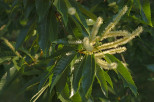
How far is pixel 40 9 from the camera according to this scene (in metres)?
1.49

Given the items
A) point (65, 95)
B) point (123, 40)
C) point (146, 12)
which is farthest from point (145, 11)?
point (65, 95)

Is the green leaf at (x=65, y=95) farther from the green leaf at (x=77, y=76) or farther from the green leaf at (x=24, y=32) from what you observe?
the green leaf at (x=24, y=32)

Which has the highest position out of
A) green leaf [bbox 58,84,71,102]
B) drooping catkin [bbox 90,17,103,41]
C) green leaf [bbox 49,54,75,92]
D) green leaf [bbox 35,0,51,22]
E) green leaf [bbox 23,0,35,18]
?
green leaf [bbox 23,0,35,18]

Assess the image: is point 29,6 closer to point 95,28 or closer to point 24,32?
point 24,32

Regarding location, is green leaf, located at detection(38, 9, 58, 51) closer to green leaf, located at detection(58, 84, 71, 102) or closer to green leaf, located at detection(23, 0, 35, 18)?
green leaf, located at detection(23, 0, 35, 18)

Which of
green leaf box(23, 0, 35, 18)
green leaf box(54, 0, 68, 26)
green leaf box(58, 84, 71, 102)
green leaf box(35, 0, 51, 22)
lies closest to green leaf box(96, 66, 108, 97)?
green leaf box(58, 84, 71, 102)

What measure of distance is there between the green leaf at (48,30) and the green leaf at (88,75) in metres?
0.32

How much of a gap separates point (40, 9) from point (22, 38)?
0.23m

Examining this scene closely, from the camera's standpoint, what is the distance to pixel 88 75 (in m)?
1.31

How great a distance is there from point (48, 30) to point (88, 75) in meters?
0.45

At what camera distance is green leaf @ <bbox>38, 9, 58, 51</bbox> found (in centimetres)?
155

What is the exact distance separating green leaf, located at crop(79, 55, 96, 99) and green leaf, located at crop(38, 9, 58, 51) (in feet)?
1.05

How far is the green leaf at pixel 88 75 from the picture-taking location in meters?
1.28

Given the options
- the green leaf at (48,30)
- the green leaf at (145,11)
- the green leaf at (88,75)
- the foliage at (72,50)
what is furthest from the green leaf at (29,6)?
the green leaf at (145,11)
